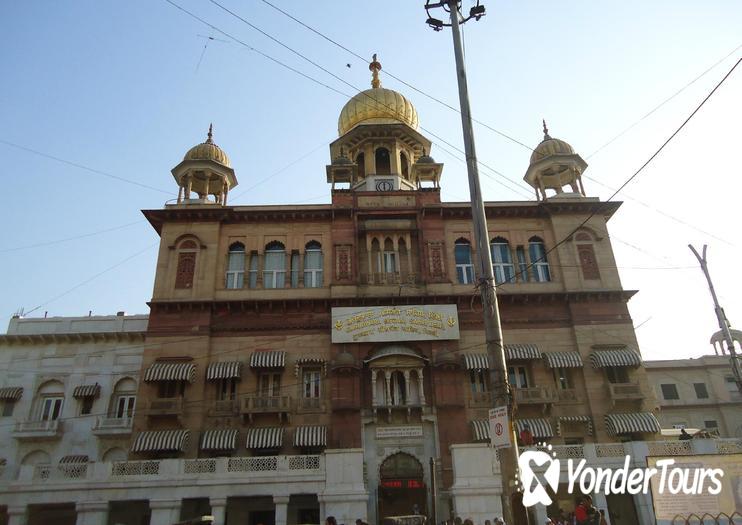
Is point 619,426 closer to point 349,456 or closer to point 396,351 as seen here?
point 396,351

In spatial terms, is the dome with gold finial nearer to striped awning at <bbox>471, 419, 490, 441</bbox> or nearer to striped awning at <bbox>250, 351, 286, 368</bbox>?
striped awning at <bbox>250, 351, 286, 368</bbox>

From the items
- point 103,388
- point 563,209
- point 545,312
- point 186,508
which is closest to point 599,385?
point 545,312

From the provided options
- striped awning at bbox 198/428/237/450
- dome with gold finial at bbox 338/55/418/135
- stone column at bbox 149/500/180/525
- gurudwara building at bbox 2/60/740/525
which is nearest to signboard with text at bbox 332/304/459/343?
gurudwara building at bbox 2/60/740/525

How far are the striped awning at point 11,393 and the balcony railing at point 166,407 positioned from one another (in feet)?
28.6

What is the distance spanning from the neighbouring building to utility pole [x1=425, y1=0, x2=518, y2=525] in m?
33.9

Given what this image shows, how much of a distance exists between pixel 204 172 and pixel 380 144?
420 inches

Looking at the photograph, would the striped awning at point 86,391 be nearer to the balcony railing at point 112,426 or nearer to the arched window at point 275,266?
the balcony railing at point 112,426

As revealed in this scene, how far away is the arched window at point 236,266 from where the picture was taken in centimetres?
2605

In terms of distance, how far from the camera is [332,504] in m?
18.3

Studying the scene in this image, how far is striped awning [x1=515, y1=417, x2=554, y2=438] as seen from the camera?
22141mm

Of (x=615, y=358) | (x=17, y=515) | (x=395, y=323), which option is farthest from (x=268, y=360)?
(x=615, y=358)

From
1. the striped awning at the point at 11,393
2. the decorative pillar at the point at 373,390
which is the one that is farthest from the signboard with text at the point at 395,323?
the striped awning at the point at 11,393

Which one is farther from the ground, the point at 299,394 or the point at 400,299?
the point at 400,299

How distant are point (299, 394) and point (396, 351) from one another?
4.73 meters
